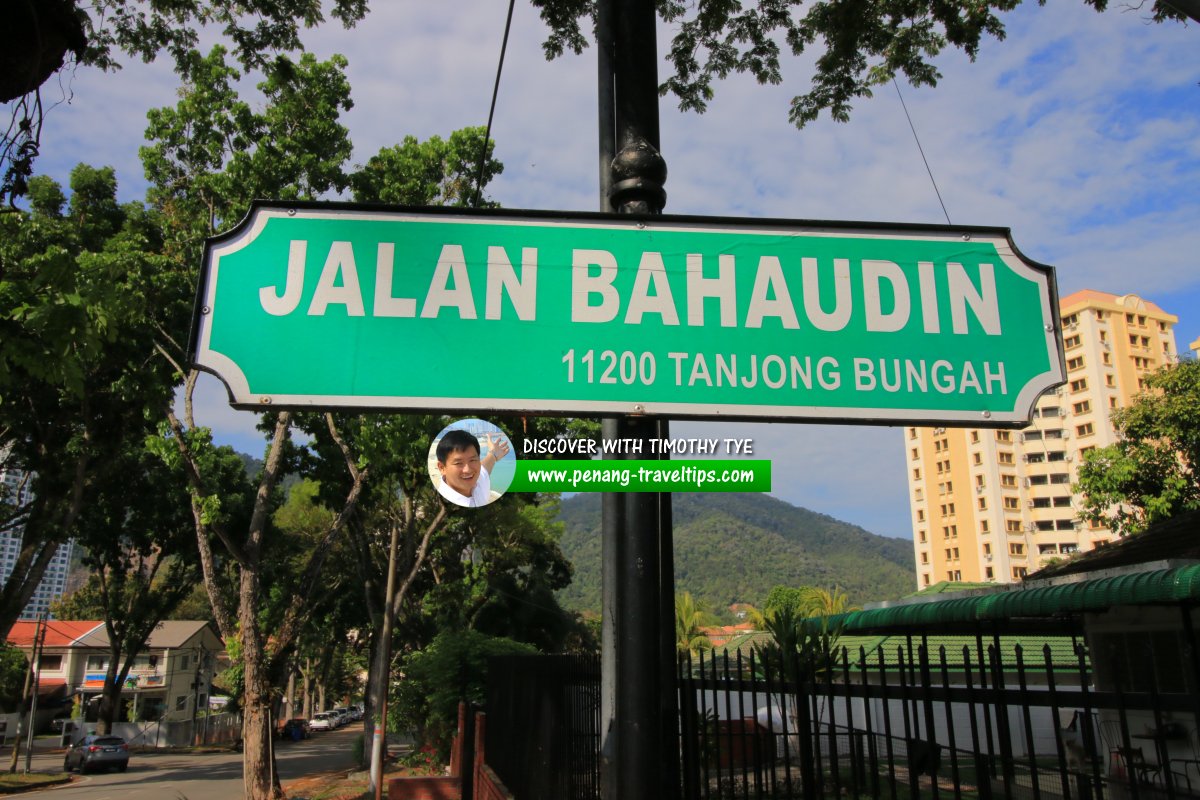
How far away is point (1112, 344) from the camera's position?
255 ft

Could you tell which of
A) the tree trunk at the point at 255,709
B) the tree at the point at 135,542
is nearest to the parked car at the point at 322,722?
the tree at the point at 135,542

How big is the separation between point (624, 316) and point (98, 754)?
35.3 meters

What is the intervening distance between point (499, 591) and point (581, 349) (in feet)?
102

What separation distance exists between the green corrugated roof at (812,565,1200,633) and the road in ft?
42.4

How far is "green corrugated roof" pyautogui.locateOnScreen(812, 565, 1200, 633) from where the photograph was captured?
6680 millimetres

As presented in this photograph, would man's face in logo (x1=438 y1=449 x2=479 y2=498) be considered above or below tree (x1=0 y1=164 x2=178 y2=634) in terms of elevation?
below

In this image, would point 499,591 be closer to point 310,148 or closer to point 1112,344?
point 310,148

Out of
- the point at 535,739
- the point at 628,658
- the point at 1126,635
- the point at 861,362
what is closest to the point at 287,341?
the point at 628,658

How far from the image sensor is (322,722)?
2496 inches

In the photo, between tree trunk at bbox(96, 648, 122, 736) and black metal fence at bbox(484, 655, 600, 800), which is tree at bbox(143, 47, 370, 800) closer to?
black metal fence at bbox(484, 655, 600, 800)

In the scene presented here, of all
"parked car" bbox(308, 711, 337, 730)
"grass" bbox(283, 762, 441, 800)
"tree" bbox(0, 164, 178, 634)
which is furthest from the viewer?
"parked car" bbox(308, 711, 337, 730)

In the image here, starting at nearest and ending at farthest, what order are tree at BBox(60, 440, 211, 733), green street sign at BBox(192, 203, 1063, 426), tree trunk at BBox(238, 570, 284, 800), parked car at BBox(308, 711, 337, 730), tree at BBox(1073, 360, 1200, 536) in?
green street sign at BBox(192, 203, 1063, 426) → tree trunk at BBox(238, 570, 284, 800) → tree at BBox(1073, 360, 1200, 536) → tree at BBox(60, 440, 211, 733) → parked car at BBox(308, 711, 337, 730)

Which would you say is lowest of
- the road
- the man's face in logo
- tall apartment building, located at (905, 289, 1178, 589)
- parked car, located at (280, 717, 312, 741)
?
parked car, located at (280, 717, 312, 741)

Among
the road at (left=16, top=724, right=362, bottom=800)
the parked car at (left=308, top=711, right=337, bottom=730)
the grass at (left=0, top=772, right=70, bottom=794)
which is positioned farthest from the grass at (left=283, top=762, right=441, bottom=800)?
the parked car at (left=308, top=711, right=337, bottom=730)
